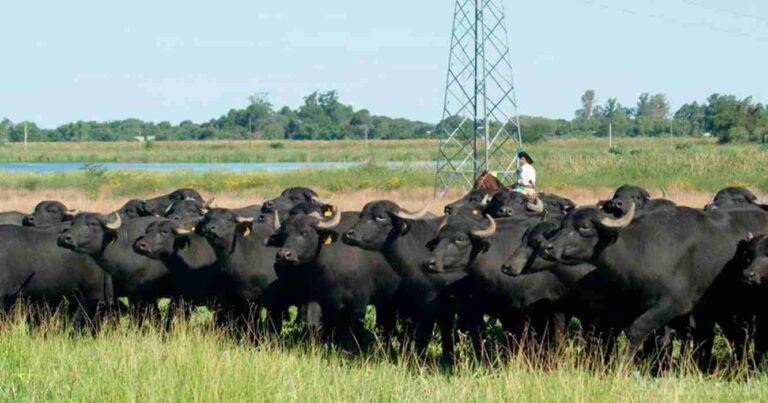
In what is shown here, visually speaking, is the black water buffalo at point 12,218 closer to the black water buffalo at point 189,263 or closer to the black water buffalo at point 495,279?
the black water buffalo at point 189,263

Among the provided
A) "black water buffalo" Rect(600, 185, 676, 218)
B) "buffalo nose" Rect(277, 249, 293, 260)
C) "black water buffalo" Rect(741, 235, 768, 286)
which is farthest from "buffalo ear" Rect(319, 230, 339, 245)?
"black water buffalo" Rect(741, 235, 768, 286)

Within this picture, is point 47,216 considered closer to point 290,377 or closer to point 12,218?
point 12,218

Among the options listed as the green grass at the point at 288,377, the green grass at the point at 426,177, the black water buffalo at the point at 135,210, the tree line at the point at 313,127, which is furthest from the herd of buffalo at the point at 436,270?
the tree line at the point at 313,127

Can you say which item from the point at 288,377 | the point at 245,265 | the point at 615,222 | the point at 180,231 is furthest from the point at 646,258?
the point at 180,231

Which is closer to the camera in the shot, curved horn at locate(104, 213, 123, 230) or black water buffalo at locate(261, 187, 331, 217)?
curved horn at locate(104, 213, 123, 230)

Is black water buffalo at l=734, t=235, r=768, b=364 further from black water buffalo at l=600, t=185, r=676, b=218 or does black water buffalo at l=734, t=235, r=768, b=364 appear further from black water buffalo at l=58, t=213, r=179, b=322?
black water buffalo at l=58, t=213, r=179, b=322

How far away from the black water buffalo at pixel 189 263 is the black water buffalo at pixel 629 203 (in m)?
4.63

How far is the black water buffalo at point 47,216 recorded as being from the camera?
1642cm

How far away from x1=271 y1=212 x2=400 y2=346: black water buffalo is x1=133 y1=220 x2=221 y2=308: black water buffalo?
1268 millimetres

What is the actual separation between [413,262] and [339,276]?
3.05ft

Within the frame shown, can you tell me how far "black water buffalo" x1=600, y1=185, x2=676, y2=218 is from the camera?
532 inches

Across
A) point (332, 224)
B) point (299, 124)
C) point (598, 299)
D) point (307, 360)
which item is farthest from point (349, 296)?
point (299, 124)

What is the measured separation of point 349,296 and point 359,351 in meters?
0.91

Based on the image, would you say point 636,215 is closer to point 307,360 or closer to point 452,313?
point 452,313
